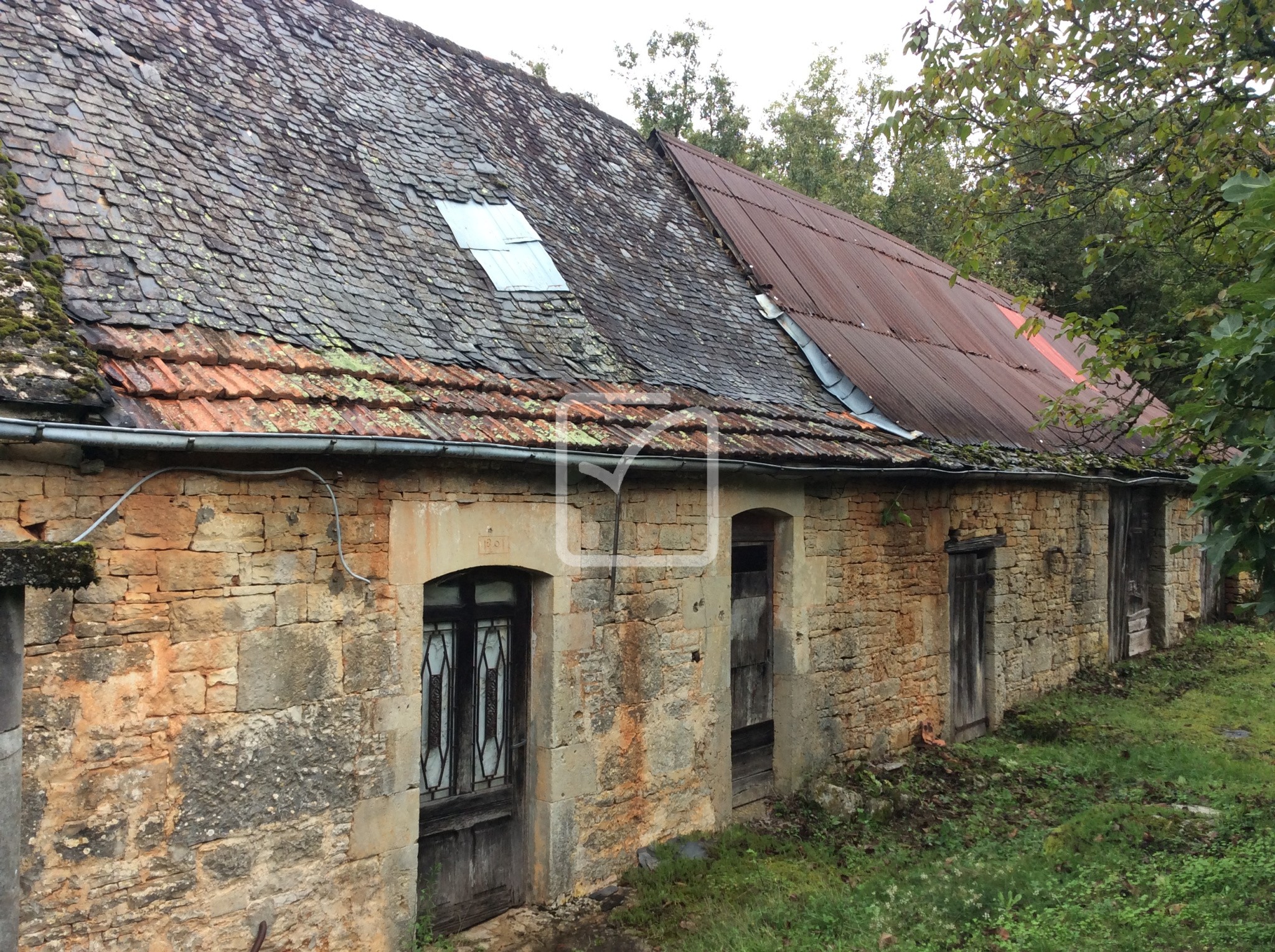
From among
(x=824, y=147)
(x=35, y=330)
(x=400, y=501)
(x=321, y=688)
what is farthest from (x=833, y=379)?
(x=824, y=147)

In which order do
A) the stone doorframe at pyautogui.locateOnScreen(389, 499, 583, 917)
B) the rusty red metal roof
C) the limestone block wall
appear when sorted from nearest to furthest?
the rusty red metal roof, the stone doorframe at pyautogui.locateOnScreen(389, 499, 583, 917), the limestone block wall

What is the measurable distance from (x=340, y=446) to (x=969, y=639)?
783 cm

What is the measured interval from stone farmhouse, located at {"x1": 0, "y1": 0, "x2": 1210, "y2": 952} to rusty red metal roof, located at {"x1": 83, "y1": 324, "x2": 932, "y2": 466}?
0.09 feet

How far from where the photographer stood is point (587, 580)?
6195 mm

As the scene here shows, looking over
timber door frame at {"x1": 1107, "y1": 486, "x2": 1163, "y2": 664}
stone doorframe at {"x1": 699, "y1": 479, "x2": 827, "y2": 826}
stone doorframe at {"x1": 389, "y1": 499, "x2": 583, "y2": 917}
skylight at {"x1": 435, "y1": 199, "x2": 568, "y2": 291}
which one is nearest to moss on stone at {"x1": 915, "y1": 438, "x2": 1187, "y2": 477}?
timber door frame at {"x1": 1107, "y1": 486, "x2": 1163, "y2": 664}

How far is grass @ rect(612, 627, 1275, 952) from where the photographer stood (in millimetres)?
5441

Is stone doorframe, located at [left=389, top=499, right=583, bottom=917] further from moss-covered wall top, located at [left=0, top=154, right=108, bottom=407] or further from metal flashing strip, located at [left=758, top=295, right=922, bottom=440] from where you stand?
metal flashing strip, located at [left=758, top=295, right=922, bottom=440]

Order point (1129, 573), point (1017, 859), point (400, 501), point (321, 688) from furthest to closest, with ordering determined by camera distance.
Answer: point (1129, 573) < point (1017, 859) < point (400, 501) < point (321, 688)

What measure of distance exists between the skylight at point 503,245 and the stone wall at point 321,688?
6.40 ft

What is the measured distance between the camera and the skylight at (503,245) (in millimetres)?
7258

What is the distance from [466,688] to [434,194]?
4.00 metres

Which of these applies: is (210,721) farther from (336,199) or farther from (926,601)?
(926,601)

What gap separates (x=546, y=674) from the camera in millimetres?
6027

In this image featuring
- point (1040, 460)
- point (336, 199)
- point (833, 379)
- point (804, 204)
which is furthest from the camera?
point (804, 204)
